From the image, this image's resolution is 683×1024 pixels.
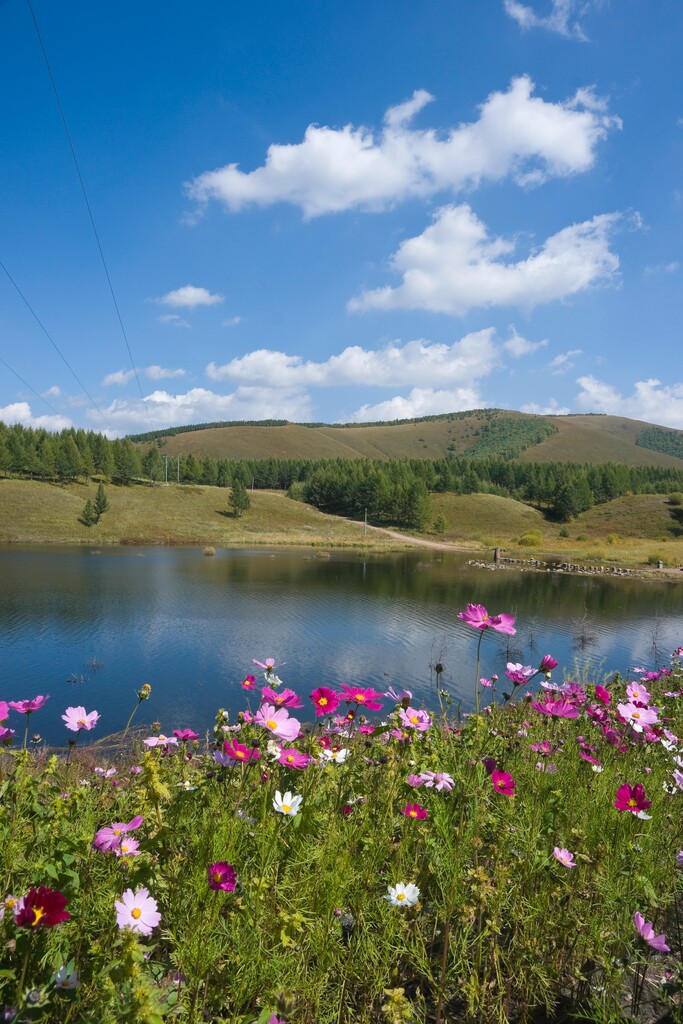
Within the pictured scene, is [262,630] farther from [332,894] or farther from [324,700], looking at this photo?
[332,894]

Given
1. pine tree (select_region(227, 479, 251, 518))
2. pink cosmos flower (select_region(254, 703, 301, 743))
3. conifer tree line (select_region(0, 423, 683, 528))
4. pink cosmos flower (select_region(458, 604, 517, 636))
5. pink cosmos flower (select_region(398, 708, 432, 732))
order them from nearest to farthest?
pink cosmos flower (select_region(254, 703, 301, 743)) → pink cosmos flower (select_region(458, 604, 517, 636)) → pink cosmos flower (select_region(398, 708, 432, 732)) → conifer tree line (select_region(0, 423, 683, 528)) → pine tree (select_region(227, 479, 251, 518))

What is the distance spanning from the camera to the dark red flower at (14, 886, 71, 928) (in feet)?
3.79

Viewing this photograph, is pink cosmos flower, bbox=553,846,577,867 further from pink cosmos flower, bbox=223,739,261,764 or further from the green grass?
pink cosmos flower, bbox=223,739,261,764

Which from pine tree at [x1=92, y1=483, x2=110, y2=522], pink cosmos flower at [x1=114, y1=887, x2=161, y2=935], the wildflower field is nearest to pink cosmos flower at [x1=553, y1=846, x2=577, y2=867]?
the wildflower field

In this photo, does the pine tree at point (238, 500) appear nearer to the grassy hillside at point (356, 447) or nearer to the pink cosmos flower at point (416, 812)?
the grassy hillside at point (356, 447)

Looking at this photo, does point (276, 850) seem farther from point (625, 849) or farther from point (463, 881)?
point (625, 849)

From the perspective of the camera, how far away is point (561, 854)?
Answer: 6.74 ft

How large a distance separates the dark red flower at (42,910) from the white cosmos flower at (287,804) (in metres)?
0.76

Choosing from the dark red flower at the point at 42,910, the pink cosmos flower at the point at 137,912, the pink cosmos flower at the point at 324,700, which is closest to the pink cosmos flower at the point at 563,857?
the pink cosmos flower at the point at 324,700

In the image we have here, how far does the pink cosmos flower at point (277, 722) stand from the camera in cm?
201

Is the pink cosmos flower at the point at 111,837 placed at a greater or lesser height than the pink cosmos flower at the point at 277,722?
lesser

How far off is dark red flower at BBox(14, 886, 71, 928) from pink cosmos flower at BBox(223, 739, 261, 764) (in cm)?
73

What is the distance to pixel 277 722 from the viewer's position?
83.1 inches

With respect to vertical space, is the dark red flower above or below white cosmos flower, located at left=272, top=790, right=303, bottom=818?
above
